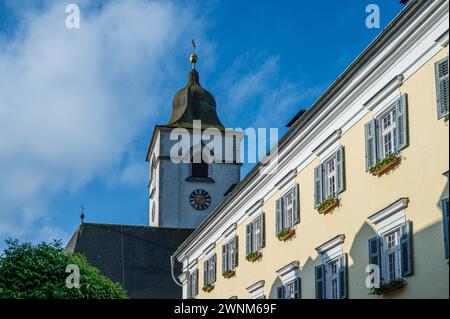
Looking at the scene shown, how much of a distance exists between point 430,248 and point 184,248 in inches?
1110

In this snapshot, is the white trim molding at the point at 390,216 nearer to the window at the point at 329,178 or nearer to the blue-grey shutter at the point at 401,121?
the blue-grey shutter at the point at 401,121

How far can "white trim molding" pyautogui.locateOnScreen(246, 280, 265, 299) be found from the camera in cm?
3141

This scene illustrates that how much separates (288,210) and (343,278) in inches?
226

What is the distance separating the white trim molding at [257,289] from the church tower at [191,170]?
3276 cm

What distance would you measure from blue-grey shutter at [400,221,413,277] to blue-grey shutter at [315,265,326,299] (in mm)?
5451

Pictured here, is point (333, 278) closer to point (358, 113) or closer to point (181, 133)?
point (358, 113)

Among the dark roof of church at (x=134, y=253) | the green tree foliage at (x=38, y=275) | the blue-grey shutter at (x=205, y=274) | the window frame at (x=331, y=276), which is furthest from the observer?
the dark roof of church at (x=134, y=253)

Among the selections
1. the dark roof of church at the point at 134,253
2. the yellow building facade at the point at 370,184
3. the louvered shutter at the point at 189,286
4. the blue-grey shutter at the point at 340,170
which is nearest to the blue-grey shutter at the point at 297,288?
the yellow building facade at the point at 370,184

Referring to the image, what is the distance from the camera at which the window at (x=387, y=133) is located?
67.9 feet

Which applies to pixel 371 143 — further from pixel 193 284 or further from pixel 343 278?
pixel 193 284

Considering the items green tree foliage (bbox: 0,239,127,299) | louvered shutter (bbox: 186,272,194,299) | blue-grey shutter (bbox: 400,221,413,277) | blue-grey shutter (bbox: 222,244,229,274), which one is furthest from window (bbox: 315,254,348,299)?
louvered shutter (bbox: 186,272,194,299)

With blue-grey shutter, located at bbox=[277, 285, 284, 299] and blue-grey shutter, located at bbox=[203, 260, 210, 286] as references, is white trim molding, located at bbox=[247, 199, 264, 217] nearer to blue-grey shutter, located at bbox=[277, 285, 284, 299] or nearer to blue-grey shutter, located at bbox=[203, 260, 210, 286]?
blue-grey shutter, located at bbox=[277, 285, 284, 299]

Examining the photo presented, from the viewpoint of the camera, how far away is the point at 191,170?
219ft
